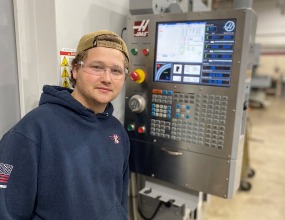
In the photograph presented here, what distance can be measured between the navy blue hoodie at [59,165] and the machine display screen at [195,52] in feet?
1.33

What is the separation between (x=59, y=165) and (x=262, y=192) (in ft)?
8.34

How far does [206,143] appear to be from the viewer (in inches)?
44.8

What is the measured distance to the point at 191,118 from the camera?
Result: 1.15 m

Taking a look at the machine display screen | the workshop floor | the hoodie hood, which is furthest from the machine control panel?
the workshop floor

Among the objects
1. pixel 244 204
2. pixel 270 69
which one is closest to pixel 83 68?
pixel 244 204

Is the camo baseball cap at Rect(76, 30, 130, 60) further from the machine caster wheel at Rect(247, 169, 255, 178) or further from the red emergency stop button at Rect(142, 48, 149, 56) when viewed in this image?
the machine caster wheel at Rect(247, 169, 255, 178)

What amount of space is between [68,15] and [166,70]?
490 millimetres

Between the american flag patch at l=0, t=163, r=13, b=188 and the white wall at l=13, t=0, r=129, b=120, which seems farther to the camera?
the white wall at l=13, t=0, r=129, b=120

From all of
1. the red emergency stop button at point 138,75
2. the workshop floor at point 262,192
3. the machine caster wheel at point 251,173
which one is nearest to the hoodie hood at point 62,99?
the red emergency stop button at point 138,75

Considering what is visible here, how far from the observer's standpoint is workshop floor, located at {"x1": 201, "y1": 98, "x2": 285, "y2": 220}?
7.52 feet

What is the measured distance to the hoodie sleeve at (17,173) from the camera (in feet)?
2.34

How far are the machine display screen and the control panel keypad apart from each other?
8cm

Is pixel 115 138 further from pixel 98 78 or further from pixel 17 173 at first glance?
pixel 17 173

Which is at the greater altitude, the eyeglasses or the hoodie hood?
the eyeglasses
